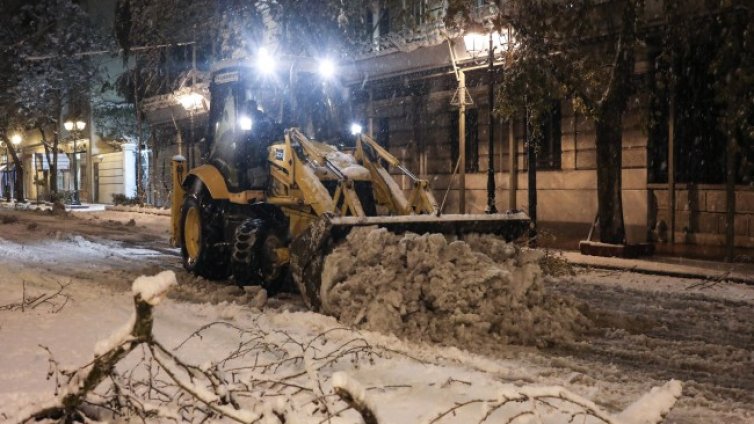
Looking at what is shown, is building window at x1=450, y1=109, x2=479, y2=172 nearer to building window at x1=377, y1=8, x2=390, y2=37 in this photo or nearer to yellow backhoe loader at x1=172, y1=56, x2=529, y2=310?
building window at x1=377, y1=8, x2=390, y2=37

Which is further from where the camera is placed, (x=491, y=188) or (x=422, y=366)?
(x=491, y=188)

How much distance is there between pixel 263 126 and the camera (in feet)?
33.1

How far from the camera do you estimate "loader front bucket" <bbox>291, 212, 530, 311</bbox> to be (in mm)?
7781

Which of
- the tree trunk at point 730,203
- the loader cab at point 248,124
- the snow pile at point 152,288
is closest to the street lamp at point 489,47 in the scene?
the tree trunk at point 730,203

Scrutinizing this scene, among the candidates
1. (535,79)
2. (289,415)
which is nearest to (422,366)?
(289,415)

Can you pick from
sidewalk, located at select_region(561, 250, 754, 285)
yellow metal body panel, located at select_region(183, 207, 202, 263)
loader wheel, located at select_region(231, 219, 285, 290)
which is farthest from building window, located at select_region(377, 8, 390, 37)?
loader wheel, located at select_region(231, 219, 285, 290)

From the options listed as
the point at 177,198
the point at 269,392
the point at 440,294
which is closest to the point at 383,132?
the point at 177,198

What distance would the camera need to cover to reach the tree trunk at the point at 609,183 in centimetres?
1468

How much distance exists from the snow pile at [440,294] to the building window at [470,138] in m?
13.5

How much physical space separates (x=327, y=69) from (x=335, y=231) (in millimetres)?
3469

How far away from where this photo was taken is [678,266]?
12.8 metres

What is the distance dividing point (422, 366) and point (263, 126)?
5435 millimetres

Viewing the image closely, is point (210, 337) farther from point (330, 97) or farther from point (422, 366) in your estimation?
point (330, 97)

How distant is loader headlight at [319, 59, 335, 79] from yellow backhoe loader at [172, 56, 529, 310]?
0.33 m
